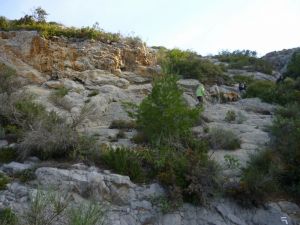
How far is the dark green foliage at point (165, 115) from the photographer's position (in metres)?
13.8

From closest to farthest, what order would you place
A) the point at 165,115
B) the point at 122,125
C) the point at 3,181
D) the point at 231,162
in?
the point at 3,181 → the point at 231,162 → the point at 165,115 → the point at 122,125

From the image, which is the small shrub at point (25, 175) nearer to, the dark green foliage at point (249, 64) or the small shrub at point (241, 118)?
the small shrub at point (241, 118)

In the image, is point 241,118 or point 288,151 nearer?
point 288,151

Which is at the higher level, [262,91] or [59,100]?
[59,100]

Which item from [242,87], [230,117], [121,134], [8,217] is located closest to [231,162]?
[121,134]

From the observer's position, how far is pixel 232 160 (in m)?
13.5

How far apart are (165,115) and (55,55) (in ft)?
31.6

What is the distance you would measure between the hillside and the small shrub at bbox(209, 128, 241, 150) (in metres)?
0.03

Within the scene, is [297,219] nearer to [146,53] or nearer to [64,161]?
[64,161]

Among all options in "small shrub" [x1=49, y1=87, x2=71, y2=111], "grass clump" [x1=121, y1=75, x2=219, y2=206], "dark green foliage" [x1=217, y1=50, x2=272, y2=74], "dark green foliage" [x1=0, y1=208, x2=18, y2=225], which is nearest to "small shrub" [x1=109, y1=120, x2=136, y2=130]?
"grass clump" [x1=121, y1=75, x2=219, y2=206]

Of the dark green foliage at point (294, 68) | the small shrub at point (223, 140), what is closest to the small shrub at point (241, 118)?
the small shrub at point (223, 140)

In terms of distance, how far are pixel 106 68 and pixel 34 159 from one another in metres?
10.6

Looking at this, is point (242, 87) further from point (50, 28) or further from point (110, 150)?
point (110, 150)

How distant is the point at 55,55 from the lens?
21688 millimetres
